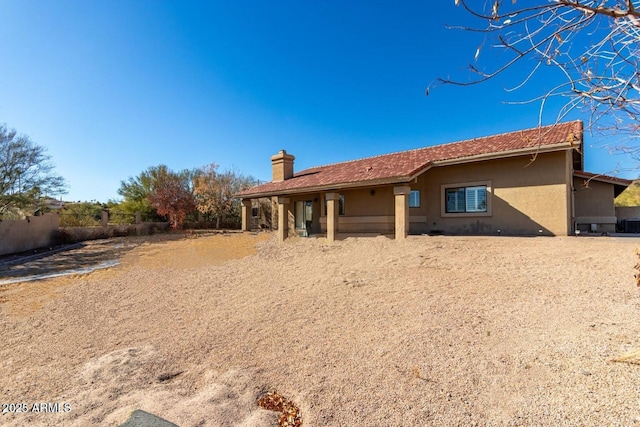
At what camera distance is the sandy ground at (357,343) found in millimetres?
3457

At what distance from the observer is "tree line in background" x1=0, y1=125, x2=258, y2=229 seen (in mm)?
19016

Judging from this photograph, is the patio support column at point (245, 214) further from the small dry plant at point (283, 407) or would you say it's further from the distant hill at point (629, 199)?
the distant hill at point (629, 199)

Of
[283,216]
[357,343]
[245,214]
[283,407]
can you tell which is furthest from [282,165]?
[283,407]

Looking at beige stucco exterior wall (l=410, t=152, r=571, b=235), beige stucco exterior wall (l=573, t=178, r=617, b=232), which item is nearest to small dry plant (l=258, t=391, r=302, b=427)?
beige stucco exterior wall (l=410, t=152, r=571, b=235)

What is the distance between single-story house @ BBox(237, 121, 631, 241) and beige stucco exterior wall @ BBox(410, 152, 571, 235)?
0.03m

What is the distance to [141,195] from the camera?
98.8ft

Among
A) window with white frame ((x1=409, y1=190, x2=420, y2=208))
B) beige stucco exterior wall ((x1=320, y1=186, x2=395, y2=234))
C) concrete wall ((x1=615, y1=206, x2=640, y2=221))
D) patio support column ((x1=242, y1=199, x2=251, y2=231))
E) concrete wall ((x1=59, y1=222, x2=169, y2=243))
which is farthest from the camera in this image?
A: patio support column ((x1=242, y1=199, x2=251, y2=231))

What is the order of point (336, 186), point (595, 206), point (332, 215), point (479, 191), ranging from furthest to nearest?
point (336, 186)
point (332, 215)
point (595, 206)
point (479, 191)

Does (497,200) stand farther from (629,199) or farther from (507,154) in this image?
(629,199)

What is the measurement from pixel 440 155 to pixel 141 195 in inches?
1063

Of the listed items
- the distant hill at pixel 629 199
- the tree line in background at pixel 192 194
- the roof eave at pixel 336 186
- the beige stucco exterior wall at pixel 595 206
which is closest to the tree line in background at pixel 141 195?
the tree line in background at pixel 192 194

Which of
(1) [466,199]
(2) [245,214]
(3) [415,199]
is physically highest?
(3) [415,199]

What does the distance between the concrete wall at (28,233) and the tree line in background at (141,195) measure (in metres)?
0.91

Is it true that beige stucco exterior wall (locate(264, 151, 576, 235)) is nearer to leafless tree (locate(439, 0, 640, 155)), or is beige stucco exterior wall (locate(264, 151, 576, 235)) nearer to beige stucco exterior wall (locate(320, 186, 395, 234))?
beige stucco exterior wall (locate(320, 186, 395, 234))
